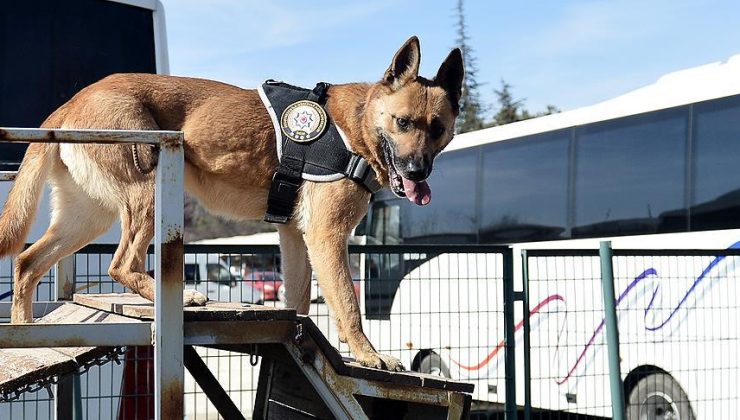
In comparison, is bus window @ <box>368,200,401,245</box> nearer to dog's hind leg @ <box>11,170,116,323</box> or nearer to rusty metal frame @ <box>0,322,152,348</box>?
dog's hind leg @ <box>11,170,116,323</box>

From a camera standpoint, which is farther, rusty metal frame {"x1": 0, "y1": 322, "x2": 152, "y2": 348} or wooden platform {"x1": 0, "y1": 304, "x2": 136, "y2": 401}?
wooden platform {"x1": 0, "y1": 304, "x2": 136, "y2": 401}

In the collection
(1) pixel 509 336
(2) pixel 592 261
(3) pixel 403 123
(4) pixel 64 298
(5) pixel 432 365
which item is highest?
(3) pixel 403 123

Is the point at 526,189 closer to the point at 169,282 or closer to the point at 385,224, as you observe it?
the point at 385,224

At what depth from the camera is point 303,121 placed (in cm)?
496

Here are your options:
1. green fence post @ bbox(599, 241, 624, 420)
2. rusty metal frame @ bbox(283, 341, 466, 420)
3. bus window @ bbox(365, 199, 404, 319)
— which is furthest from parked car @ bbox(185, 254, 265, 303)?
green fence post @ bbox(599, 241, 624, 420)

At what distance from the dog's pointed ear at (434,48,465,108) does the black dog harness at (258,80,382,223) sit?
64cm

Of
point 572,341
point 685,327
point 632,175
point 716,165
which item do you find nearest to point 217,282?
point 572,341

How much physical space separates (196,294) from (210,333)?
21.5 inches

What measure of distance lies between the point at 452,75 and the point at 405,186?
75cm

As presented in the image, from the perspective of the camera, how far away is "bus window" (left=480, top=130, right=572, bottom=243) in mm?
11109

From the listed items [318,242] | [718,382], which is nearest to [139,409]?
[318,242]

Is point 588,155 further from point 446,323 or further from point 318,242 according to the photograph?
point 318,242

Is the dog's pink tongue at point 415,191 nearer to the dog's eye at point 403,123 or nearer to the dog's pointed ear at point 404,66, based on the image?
the dog's eye at point 403,123

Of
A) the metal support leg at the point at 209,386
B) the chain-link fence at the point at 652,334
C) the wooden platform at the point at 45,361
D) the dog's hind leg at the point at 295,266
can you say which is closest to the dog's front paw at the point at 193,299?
the wooden platform at the point at 45,361
